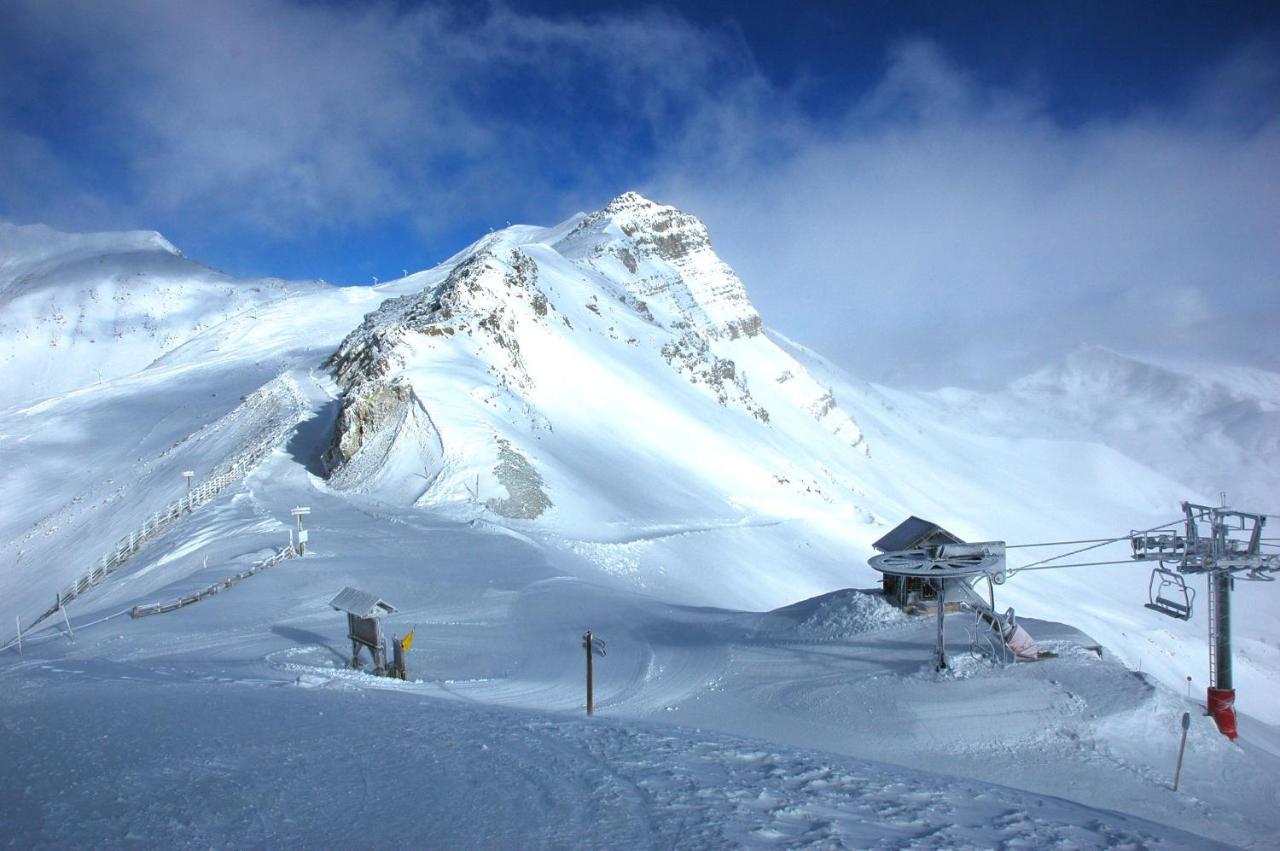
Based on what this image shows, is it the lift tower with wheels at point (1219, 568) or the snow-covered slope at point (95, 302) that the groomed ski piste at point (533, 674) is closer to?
the lift tower with wheels at point (1219, 568)

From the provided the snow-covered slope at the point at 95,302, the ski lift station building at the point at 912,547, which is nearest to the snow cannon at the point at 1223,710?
the ski lift station building at the point at 912,547

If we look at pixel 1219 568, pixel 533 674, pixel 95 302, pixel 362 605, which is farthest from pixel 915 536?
pixel 95 302

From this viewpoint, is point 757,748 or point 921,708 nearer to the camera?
point 757,748

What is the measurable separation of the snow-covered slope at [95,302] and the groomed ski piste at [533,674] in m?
69.6

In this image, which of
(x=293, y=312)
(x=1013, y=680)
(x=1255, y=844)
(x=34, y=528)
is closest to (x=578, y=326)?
(x=34, y=528)

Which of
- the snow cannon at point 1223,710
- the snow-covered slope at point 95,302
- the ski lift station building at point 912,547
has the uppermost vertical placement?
the snow-covered slope at point 95,302

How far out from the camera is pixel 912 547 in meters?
17.2

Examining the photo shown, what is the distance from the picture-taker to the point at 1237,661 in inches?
1655

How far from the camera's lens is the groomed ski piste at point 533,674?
7570mm

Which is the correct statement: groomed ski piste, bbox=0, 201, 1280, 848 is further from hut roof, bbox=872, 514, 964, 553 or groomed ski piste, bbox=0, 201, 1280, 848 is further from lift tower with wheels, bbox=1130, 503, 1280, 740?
hut roof, bbox=872, 514, 964, 553

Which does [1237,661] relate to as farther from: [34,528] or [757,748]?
[34,528]

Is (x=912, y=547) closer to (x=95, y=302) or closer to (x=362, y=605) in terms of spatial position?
(x=362, y=605)

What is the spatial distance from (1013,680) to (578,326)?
53245 millimetres

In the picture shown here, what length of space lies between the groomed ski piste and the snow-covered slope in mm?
69591
